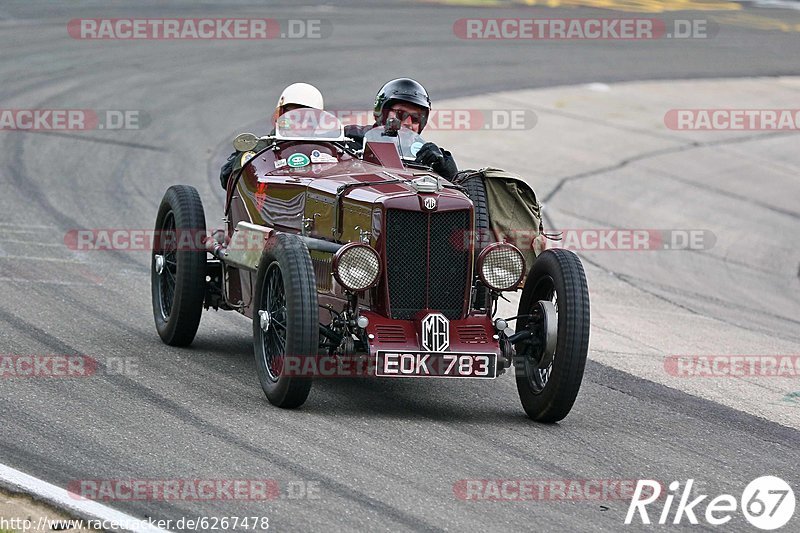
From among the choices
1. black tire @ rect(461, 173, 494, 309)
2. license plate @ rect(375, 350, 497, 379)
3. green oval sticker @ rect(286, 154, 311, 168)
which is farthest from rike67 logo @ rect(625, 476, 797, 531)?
green oval sticker @ rect(286, 154, 311, 168)

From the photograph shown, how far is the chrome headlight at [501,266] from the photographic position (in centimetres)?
838

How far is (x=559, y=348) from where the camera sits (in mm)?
8039

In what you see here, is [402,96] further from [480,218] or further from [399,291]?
[399,291]

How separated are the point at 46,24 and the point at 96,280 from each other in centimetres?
1394

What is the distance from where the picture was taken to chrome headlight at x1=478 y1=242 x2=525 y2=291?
8375 mm

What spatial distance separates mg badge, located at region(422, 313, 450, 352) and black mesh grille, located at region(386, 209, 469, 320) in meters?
0.19

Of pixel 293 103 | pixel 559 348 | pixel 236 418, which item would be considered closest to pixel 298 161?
pixel 293 103

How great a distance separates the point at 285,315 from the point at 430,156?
1791 millimetres

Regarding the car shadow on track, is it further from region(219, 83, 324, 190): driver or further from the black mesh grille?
region(219, 83, 324, 190): driver

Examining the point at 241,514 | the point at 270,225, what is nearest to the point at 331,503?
the point at 241,514

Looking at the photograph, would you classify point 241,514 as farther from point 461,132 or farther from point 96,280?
point 461,132

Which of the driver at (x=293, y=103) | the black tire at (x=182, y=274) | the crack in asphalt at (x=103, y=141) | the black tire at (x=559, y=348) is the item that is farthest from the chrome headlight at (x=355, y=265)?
the crack in asphalt at (x=103, y=141)

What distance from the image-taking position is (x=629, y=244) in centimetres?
1603

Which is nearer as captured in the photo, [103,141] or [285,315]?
[285,315]
